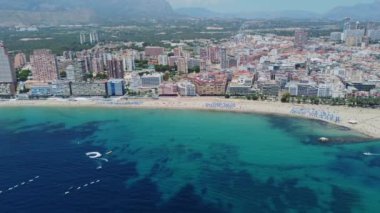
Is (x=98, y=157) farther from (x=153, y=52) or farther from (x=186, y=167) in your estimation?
(x=153, y=52)

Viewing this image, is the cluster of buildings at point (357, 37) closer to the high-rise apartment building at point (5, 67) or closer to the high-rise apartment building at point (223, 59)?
the high-rise apartment building at point (223, 59)

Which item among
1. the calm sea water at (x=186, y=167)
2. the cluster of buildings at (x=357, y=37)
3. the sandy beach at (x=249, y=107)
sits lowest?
the calm sea water at (x=186, y=167)

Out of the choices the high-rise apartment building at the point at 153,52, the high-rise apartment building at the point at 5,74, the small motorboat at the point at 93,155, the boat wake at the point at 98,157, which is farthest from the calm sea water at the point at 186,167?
the high-rise apartment building at the point at 153,52

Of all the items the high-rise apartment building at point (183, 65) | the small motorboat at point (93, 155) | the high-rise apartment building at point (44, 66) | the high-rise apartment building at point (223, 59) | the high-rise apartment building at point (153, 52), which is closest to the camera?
the small motorboat at point (93, 155)

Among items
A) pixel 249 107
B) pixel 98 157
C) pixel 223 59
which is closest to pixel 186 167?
pixel 98 157

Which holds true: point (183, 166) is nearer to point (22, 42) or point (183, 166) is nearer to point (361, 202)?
point (361, 202)

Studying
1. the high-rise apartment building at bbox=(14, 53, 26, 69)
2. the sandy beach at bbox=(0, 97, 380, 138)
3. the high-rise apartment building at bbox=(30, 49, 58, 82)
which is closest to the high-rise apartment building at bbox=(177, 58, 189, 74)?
the sandy beach at bbox=(0, 97, 380, 138)
